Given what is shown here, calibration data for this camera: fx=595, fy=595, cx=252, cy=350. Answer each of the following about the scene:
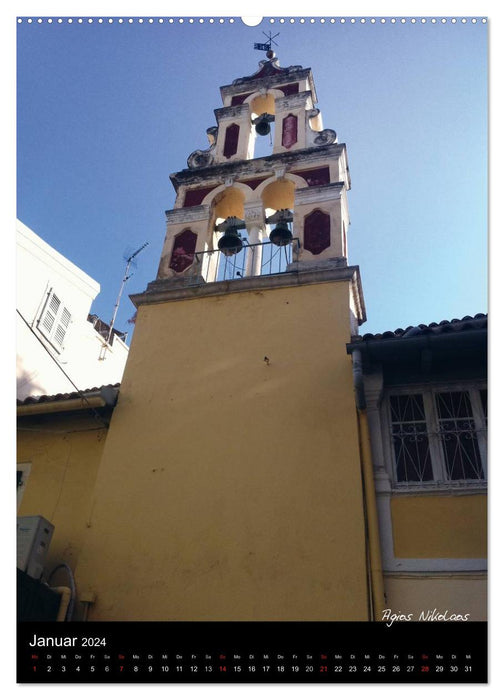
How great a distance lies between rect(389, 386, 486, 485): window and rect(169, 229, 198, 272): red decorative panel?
12.4ft

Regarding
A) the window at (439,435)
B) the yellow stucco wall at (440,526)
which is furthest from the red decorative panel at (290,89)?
the yellow stucco wall at (440,526)

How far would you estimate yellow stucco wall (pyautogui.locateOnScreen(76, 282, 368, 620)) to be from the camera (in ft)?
16.7

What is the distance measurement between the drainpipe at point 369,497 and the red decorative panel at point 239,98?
686cm

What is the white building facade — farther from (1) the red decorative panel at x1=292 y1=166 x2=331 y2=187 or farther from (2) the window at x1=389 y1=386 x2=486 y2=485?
(2) the window at x1=389 y1=386 x2=486 y2=485

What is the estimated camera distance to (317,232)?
8078 mm

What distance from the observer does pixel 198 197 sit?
9359 millimetres

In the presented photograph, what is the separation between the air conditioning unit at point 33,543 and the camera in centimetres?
531

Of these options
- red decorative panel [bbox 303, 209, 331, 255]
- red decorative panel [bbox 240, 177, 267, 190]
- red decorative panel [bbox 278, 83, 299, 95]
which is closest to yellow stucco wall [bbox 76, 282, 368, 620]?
red decorative panel [bbox 303, 209, 331, 255]

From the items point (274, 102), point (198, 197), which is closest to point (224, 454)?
point (198, 197)

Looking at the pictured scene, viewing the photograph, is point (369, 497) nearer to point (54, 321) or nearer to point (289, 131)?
point (289, 131)

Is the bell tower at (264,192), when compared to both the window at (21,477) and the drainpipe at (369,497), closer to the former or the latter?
the drainpipe at (369,497)

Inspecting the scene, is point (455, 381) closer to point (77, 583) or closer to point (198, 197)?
point (77, 583)

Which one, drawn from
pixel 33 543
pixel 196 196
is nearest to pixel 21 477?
pixel 33 543

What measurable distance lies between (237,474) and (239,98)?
770 cm
